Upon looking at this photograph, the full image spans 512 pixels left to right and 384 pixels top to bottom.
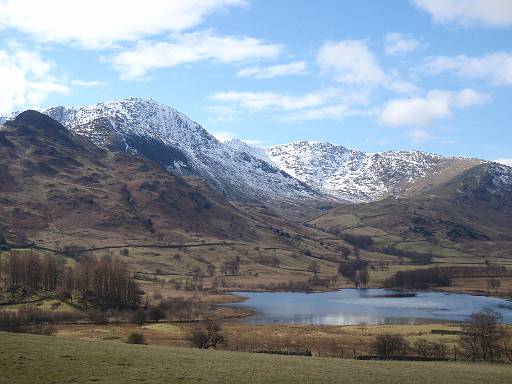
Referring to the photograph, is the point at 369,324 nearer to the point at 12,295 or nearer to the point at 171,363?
the point at 12,295

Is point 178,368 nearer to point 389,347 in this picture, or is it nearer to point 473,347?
point 389,347

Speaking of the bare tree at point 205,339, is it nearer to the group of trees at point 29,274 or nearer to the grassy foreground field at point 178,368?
the grassy foreground field at point 178,368

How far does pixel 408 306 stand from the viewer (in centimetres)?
19088

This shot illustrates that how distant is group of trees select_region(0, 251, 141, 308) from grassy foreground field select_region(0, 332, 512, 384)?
106444mm

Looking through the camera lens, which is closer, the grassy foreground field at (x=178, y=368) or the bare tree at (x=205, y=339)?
the grassy foreground field at (x=178, y=368)

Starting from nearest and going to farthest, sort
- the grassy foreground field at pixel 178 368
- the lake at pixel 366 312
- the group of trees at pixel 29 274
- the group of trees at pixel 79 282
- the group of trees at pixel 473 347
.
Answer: the grassy foreground field at pixel 178 368 → the group of trees at pixel 473 347 → the lake at pixel 366 312 → the group of trees at pixel 79 282 → the group of trees at pixel 29 274

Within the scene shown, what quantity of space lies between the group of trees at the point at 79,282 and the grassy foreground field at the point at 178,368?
106444 mm

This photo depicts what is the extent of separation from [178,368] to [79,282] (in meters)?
124

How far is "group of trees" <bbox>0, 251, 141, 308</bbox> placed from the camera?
520 ft

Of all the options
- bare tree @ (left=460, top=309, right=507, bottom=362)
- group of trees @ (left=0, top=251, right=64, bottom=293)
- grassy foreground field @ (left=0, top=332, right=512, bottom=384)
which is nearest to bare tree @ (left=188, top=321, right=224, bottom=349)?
grassy foreground field @ (left=0, top=332, right=512, bottom=384)

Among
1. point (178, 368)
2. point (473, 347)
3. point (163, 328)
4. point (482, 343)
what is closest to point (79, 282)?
Result: point (163, 328)

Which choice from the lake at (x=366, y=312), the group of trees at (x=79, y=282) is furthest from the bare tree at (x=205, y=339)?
the group of trees at (x=79, y=282)

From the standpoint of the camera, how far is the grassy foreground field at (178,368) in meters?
40.8

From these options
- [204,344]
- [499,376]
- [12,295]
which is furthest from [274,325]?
[499,376]
